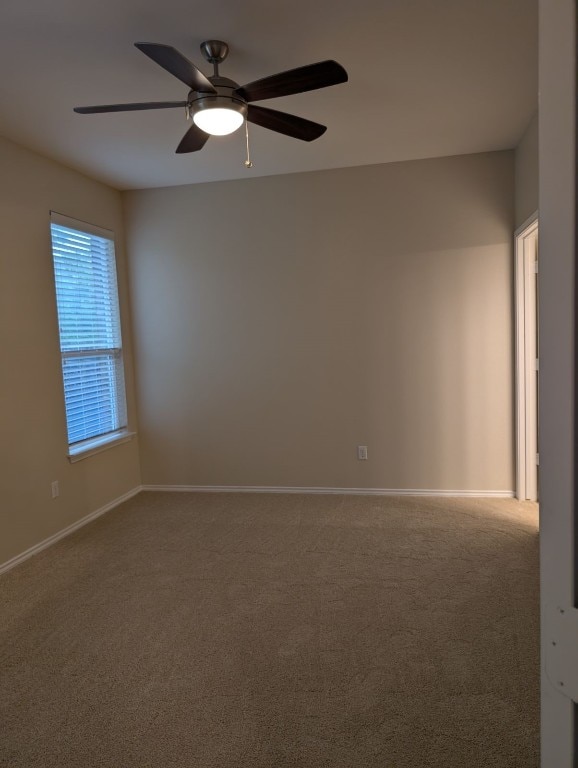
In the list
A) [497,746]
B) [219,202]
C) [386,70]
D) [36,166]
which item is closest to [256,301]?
[219,202]

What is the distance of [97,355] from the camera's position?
178 inches

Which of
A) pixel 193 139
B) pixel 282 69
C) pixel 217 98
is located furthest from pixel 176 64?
pixel 282 69

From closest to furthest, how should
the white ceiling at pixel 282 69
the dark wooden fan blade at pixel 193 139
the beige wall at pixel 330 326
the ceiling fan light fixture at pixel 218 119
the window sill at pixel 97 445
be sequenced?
1. the white ceiling at pixel 282 69
2. the ceiling fan light fixture at pixel 218 119
3. the dark wooden fan blade at pixel 193 139
4. the window sill at pixel 97 445
5. the beige wall at pixel 330 326

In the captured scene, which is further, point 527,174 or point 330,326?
point 330,326

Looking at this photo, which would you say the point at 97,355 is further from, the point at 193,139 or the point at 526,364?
the point at 526,364

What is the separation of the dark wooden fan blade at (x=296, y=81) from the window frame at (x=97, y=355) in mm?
2198

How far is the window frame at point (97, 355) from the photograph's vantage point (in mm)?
4020

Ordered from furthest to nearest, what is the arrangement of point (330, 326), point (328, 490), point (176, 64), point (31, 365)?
point (328, 490) < point (330, 326) < point (31, 365) < point (176, 64)

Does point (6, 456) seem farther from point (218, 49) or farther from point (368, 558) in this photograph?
point (218, 49)

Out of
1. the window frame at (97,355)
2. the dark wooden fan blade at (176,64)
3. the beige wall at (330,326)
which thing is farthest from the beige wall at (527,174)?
the window frame at (97,355)

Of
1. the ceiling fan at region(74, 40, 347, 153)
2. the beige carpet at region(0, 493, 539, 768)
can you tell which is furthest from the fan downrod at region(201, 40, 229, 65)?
the beige carpet at region(0, 493, 539, 768)

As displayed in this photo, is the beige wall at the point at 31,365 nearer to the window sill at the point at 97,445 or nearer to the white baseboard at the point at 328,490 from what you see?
the window sill at the point at 97,445

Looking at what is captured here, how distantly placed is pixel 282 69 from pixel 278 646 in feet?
9.12

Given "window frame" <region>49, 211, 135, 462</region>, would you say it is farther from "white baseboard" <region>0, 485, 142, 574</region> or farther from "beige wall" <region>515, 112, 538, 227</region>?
"beige wall" <region>515, 112, 538, 227</region>
